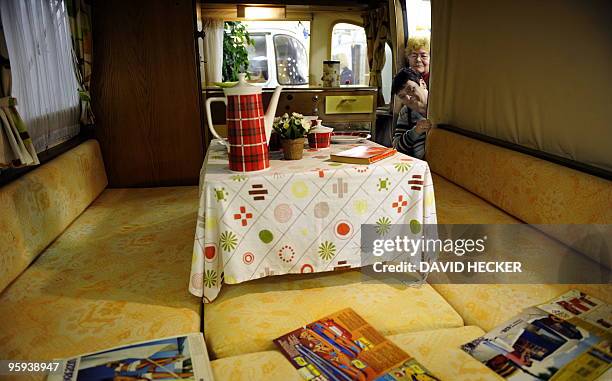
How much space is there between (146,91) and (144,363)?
209cm

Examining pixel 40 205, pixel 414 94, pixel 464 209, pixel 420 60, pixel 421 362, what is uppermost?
pixel 420 60

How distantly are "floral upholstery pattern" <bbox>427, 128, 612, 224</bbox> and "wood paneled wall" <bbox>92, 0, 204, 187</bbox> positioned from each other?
172 centimetres

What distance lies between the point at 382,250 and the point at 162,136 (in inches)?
75.6

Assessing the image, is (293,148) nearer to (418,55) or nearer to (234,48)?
(234,48)

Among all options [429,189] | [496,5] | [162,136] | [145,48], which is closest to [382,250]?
[429,189]

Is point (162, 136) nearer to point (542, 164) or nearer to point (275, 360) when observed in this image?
point (275, 360)

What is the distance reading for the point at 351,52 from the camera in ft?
12.0

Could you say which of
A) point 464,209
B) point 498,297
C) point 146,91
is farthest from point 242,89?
point 146,91

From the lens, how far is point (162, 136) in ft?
9.41

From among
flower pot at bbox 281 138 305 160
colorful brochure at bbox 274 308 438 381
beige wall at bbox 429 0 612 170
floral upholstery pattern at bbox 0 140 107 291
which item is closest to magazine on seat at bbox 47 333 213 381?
colorful brochure at bbox 274 308 438 381

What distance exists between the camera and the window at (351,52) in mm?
3566

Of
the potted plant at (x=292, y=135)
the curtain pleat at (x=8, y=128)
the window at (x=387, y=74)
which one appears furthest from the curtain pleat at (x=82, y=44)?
the window at (x=387, y=74)

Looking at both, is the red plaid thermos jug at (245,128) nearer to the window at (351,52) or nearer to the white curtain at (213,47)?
the white curtain at (213,47)

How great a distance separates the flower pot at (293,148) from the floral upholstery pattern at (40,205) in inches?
40.6
